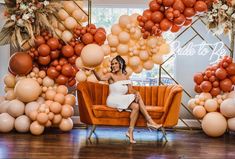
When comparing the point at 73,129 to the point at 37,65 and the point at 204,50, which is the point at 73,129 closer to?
the point at 37,65

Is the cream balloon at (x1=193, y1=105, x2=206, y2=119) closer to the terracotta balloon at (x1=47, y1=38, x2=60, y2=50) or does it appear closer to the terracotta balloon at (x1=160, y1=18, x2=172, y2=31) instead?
the terracotta balloon at (x1=160, y1=18, x2=172, y2=31)

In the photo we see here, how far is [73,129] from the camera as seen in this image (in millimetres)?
5727

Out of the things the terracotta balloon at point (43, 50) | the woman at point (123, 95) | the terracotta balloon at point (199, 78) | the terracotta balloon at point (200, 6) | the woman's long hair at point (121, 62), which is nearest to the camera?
the woman at point (123, 95)

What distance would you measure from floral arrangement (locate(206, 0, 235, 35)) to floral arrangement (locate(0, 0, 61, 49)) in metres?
2.42

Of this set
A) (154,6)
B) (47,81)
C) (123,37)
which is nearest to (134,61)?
(123,37)

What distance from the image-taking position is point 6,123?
16.9ft

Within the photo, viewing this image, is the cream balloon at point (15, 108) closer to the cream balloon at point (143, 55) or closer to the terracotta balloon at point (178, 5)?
the cream balloon at point (143, 55)

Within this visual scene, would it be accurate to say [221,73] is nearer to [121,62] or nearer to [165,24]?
[165,24]

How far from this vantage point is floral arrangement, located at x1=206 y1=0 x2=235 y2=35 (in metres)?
5.46

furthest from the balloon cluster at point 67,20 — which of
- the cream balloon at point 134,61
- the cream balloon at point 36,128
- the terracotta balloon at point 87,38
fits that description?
the cream balloon at point 36,128

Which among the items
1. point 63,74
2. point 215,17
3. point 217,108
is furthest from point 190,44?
point 63,74

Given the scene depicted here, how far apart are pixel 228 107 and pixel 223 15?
1445mm

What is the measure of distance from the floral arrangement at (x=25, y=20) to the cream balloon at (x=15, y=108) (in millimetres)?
866

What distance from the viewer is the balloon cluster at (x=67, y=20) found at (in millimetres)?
5434
